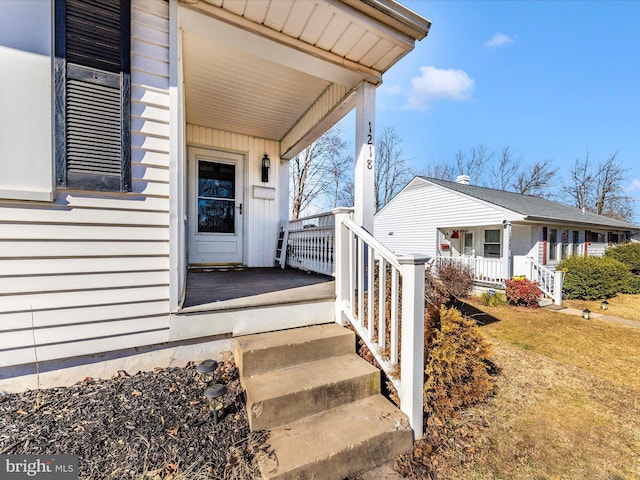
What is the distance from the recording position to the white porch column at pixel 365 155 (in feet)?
9.99

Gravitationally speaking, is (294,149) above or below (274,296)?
above

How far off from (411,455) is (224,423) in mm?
1290

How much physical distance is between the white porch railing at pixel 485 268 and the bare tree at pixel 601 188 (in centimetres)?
2022

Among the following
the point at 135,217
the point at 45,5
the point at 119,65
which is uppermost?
the point at 45,5

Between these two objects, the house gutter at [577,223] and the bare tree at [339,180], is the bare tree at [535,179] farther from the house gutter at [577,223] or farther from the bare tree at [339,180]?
the bare tree at [339,180]

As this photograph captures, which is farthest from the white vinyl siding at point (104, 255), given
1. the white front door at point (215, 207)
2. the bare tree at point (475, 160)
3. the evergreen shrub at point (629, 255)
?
the bare tree at point (475, 160)

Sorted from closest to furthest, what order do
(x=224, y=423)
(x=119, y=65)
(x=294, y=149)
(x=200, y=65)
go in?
(x=224, y=423), (x=119, y=65), (x=200, y=65), (x=294, y=149)

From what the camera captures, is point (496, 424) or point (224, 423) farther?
point (496, 424)

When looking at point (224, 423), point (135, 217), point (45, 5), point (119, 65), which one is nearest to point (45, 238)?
point (135, 217)

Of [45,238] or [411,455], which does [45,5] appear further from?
[411,455]

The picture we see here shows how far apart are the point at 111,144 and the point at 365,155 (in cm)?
238

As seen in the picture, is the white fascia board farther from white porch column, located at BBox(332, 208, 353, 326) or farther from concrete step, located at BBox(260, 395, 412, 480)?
concrete step, located at BBox(260, 395, 412, 480)

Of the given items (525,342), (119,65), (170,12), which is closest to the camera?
(119,65)

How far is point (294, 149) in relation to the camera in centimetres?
495
